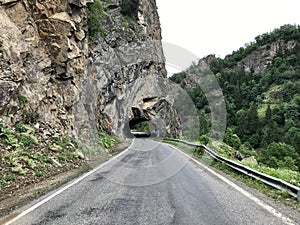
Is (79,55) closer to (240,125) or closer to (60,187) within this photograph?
(60,187)

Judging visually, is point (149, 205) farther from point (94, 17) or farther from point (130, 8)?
point (130, 8)

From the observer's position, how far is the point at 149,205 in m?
5.81

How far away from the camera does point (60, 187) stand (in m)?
7.70

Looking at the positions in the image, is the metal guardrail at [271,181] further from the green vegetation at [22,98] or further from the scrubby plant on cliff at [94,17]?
the scrubby plant on cliff at [94,17]

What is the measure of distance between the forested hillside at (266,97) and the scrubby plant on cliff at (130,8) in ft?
75.1

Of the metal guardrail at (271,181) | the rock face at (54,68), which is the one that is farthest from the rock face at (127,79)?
the metal guardrail at (271,181)

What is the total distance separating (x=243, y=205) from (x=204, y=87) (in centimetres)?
1703

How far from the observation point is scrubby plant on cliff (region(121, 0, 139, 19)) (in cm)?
4472

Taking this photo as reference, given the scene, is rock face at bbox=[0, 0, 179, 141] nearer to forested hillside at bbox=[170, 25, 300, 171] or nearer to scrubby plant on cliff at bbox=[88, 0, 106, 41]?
scrubby plant on cliff at bbox=[88, 0, 106, 41]

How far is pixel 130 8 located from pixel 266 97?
110412mm

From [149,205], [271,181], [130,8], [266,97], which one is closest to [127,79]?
[130,8]

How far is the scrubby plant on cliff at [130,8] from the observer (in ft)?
147

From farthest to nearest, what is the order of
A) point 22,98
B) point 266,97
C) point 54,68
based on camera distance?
point 266,97 → point 54,68 → point 22,98

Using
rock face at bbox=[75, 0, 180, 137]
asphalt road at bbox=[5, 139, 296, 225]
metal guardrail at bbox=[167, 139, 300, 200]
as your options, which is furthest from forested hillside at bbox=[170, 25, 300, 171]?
asphalt road at bbox=[5, 139, 296, 225]
